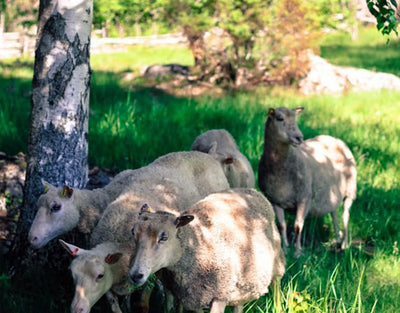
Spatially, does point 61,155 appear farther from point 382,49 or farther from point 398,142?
point 382,49

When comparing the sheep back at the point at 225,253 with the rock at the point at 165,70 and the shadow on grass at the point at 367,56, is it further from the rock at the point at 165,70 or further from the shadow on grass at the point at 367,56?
the shadow on grass at the point at 367,56

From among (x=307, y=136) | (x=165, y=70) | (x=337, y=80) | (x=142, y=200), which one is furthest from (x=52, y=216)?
(x=165, y=70)

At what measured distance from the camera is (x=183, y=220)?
394cm

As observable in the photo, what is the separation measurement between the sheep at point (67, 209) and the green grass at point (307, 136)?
59cm

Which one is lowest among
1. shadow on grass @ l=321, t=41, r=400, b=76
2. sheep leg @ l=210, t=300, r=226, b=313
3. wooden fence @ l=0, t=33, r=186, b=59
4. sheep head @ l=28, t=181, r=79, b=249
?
wooden fence @ l=0, t=33, r=186, b=59

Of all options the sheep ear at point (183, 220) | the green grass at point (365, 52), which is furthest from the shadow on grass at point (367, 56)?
the sheep ear at point (183, 220)

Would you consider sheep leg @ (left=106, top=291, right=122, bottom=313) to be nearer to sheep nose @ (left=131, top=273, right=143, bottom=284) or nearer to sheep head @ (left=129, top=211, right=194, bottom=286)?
sheep head @ (left=129, top=211, right=194, bottom=286)

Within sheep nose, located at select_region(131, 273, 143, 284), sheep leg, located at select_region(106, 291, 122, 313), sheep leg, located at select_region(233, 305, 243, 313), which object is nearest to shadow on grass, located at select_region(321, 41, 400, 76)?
sheep leg, located at select_region(233, 305, 243, 313)

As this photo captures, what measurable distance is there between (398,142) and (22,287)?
7.27 metres

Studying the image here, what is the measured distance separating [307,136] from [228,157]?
14.3ft

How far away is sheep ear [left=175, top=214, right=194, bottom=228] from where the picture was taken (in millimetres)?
3914

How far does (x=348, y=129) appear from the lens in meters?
11.2

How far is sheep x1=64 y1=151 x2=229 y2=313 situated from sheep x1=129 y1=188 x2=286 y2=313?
46 centimetres

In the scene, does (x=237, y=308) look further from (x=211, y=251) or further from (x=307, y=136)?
(x=307, y=136)
